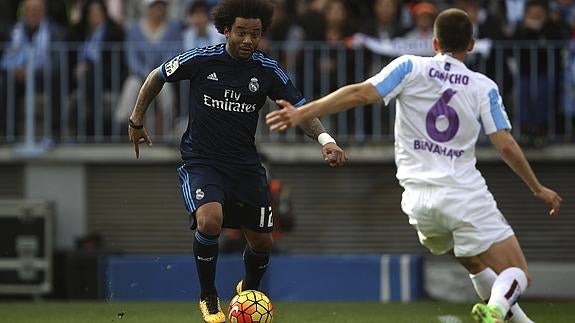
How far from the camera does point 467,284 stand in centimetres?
1744

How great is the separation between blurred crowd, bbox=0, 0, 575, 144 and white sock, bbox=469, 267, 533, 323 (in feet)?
25.1

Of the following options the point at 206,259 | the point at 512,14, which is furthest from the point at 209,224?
the point at 512,14

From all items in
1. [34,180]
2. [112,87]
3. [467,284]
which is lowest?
[467,284]

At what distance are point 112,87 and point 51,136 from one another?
1.13 metres

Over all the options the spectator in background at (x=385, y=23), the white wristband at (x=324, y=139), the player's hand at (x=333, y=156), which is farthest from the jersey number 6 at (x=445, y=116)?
the spectator in background at (x=385, y=23)

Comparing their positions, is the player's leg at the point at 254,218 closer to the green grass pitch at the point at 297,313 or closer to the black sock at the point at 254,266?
the black sock at the point at 254,266

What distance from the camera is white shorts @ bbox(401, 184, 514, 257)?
349 inches

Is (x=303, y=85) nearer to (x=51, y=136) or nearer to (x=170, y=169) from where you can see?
(x=170, y=169)

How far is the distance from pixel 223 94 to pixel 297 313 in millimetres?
3098

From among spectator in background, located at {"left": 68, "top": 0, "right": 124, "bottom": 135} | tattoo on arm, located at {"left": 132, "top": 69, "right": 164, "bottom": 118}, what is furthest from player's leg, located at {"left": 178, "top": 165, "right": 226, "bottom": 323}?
spectator in background, located at {"left": 68, "top": 0, "right": 124, "bottom": 135}

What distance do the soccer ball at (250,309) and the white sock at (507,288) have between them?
5.79 ft

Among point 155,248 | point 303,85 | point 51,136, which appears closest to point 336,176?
point 303,85

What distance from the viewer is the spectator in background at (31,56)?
58.4 ft

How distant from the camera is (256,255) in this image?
10.5m
